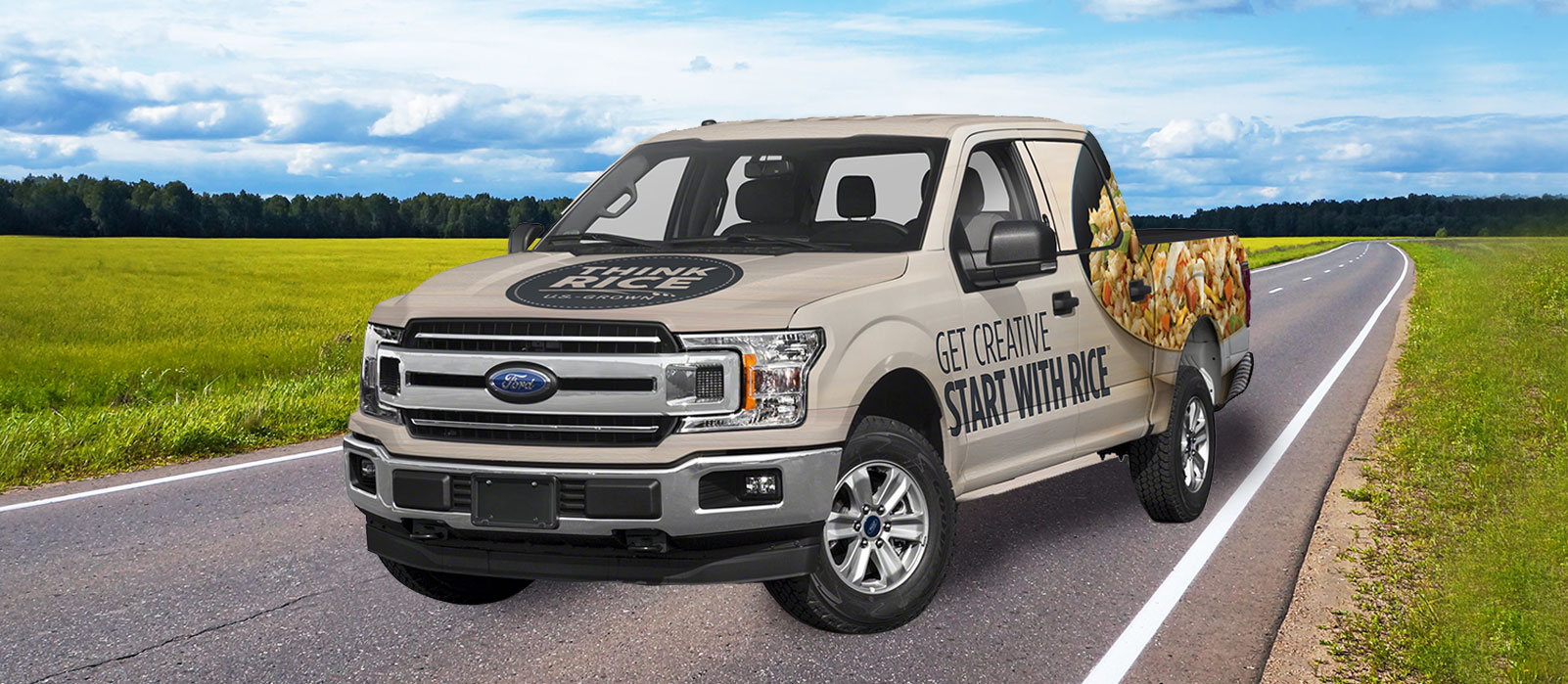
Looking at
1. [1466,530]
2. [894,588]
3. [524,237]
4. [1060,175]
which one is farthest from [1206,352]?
[524,237]

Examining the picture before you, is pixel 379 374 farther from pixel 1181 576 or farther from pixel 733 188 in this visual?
pixel 1181 576

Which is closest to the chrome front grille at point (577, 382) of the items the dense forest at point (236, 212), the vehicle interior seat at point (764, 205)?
the vehicle interior seat at point (764, 205)

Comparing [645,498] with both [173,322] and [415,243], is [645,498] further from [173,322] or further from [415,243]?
[415,243]

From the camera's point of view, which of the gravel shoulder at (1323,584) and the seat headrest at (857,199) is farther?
the seat headrest at (857,199)

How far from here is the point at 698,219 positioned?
6859 mm

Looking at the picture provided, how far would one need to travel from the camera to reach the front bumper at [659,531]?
4.55 meters

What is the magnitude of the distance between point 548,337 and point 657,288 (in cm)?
46

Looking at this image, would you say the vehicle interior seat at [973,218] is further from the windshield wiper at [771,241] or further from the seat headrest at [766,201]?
the seat headrest at [766,201]

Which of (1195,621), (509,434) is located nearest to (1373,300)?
(1195,621)

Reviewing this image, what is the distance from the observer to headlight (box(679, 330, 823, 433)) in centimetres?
461

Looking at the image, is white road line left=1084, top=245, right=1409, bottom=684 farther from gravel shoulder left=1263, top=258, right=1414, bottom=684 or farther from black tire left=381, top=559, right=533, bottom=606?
black tire left=381, top=559, right=533, bottom=606

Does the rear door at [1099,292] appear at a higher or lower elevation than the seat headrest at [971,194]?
lower

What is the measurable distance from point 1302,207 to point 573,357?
162261 mm

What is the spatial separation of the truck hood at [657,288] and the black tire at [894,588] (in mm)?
565
